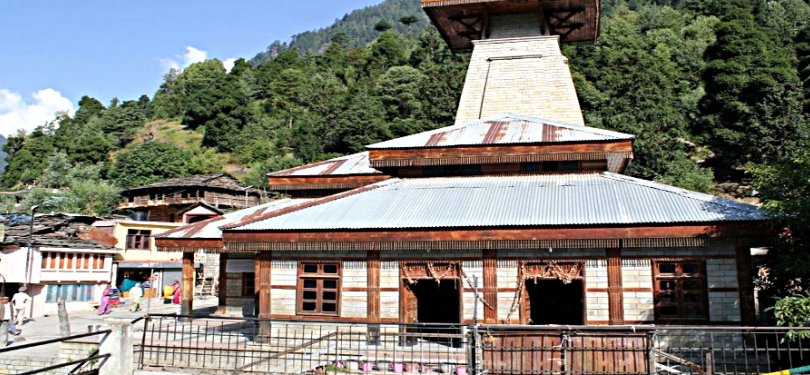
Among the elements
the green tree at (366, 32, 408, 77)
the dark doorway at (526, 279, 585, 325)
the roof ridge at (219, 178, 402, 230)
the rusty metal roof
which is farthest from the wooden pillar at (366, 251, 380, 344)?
the green tree at (366, 32, 408, 77)

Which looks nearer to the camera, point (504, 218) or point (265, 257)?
point (504, 218)

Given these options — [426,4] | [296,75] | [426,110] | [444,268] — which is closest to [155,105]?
[296,75]

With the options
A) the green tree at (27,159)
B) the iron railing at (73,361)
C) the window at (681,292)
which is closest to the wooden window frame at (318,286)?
the iron railing at (73,361)

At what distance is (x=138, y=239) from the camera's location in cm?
3959

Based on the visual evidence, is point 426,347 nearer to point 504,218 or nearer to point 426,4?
point 504,218

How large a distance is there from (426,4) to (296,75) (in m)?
73.9

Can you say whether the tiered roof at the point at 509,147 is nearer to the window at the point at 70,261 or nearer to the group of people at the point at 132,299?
the group of people at the point at 132,299

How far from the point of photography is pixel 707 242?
1413cm

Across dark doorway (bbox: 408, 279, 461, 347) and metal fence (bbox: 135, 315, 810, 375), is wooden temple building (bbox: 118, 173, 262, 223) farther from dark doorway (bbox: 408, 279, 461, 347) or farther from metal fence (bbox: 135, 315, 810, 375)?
metal fence (bbox: 135, 315, 810, 375)

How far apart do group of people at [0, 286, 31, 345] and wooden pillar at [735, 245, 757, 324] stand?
63.5ft

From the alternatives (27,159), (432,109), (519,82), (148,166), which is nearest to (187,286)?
(519,82)

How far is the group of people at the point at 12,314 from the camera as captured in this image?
19.3 metres

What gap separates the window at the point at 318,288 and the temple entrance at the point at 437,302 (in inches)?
177

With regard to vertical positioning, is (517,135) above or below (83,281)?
above
